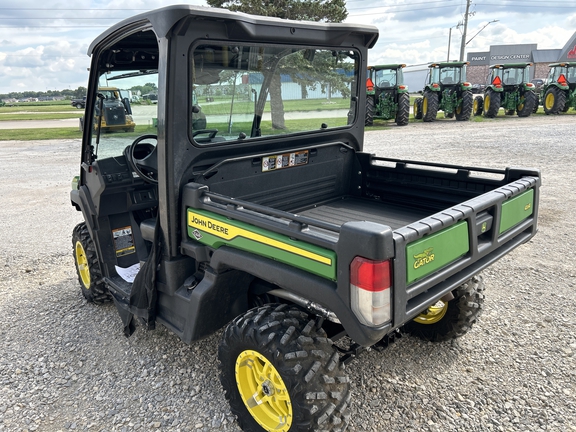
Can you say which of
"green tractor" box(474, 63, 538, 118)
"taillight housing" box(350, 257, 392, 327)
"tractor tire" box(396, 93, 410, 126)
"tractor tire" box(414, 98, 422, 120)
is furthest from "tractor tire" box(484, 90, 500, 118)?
"taillight housing" box(350, 257, 392, 327)

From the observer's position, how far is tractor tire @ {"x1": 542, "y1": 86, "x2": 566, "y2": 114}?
770 inches

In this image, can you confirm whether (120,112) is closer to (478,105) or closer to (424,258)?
(424,258)

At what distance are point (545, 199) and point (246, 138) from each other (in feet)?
18.3

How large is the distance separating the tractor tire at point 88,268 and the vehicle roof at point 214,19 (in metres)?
1.46

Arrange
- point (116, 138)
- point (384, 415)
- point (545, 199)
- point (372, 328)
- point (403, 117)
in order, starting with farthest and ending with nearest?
point (403, 117) → point (545, 199) → point (116, 138) → point (384, 415) → point (372, 328)

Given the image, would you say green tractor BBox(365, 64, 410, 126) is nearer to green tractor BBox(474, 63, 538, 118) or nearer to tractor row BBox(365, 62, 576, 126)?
tractor row BBox(365, 62, 576, 126)

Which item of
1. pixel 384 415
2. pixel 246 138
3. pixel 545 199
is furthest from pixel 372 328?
pixel 545 199

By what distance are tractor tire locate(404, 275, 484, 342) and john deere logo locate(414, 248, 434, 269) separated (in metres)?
1.13

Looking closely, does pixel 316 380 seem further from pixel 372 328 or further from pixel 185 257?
pixel 185 257

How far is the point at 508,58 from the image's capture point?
56438 millimetres

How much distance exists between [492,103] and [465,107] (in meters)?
1.69

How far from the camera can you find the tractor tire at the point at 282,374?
217 cm

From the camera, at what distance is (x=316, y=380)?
217 centimetres

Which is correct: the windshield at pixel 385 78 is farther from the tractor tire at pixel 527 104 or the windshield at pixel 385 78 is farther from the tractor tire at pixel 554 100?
the tractor tire at pixel 554 100
